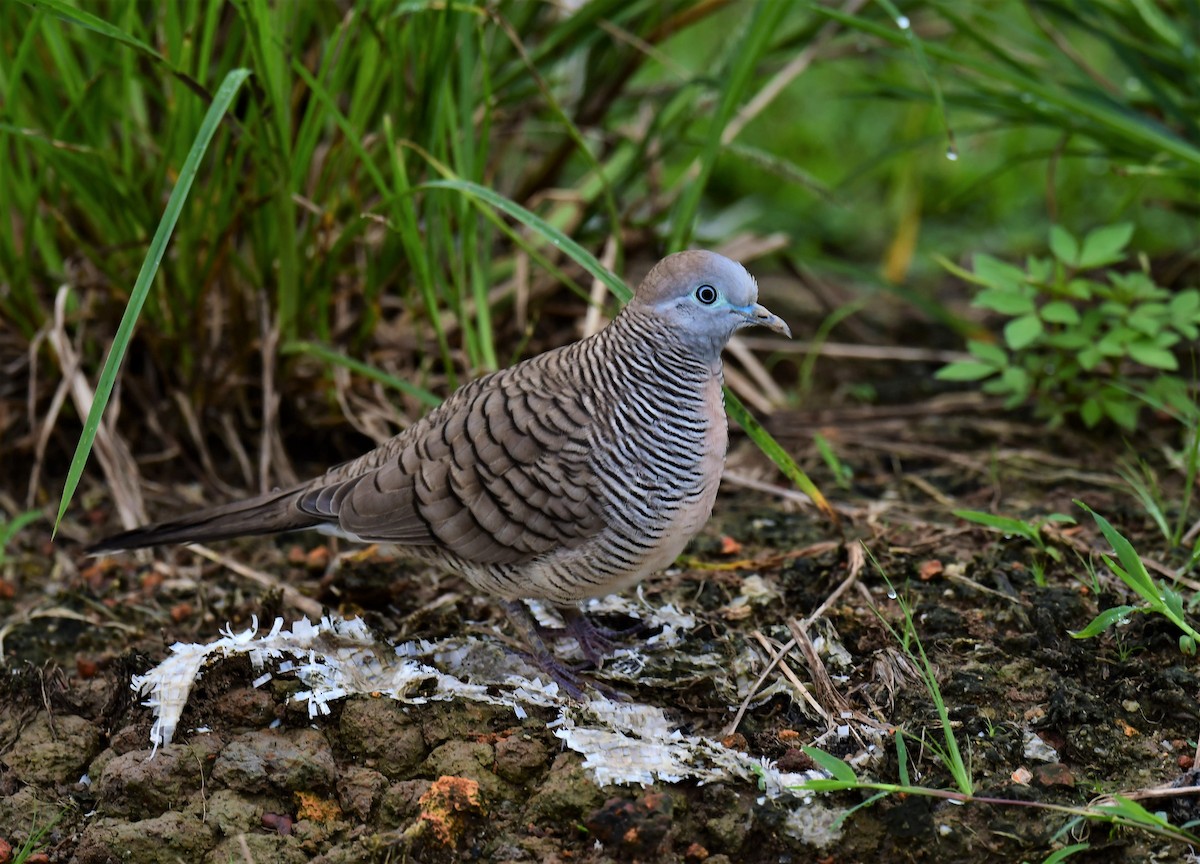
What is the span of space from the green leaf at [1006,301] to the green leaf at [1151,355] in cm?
30

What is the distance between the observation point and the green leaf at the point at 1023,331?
11.5ft

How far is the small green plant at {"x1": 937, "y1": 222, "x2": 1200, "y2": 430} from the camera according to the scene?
3555 millimetres

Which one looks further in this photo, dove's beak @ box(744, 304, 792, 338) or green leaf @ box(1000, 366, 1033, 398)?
green leaf @ box(1000, 366, 1033, 398)

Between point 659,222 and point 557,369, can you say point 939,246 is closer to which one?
point 659,222

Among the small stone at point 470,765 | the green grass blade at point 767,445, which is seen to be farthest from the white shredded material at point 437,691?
the green grass blade at point 767,445

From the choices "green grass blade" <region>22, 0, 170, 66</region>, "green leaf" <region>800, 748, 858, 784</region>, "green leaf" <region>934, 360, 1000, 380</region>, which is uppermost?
"green grass blade" <region>22, 0, 170, 66</region>

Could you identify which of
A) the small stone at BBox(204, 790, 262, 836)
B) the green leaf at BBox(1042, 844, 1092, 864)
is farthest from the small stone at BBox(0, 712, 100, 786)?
the green leaf at BBox(1042, 844, 1092, 864)

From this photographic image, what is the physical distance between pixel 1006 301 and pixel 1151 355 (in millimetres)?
411

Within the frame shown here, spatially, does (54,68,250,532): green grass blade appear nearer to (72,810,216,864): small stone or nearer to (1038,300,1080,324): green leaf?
(72,810,216,864): small stone

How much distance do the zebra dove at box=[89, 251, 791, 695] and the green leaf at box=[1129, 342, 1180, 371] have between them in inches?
52.2

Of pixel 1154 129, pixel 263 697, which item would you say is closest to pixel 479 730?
pixel 263 697

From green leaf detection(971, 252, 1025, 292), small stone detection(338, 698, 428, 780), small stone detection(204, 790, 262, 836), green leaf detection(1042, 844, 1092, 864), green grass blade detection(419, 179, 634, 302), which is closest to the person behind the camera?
green leaf detection(1042, 844, 1092, 864)

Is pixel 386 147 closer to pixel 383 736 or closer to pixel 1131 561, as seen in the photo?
pixel 383 736

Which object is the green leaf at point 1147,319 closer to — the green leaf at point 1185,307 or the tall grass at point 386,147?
the green leaf at point 1185,307
